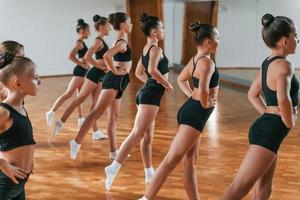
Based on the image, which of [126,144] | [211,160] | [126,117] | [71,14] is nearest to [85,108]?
[126,117]

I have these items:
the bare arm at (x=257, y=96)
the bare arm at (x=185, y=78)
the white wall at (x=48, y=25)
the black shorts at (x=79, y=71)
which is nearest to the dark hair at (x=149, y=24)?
the bare arm at (x=185, y=78)

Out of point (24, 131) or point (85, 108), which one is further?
point (85, 108)

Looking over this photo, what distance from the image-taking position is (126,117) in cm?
711

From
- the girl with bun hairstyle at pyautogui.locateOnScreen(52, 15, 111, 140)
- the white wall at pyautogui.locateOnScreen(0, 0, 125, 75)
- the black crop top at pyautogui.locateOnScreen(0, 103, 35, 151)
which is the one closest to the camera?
the black crop top at pyautogui.locateOnScreen(0, 103, 35, 151)

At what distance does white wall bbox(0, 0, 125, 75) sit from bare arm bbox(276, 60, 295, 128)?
9755mm

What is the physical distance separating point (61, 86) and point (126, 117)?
377cm

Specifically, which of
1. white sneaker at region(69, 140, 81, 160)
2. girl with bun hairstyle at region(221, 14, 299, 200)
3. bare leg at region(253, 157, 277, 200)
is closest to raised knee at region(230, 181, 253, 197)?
girl with bun hairstyle at region(221, 14, 299, 200)

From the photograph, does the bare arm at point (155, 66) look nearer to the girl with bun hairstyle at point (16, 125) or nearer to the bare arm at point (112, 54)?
the bare arm at point (112, 54)

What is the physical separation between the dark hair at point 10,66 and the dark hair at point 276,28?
51.7 inches

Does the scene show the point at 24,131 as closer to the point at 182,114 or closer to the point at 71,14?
the point at 182,114

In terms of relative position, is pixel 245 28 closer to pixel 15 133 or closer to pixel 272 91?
pixel 272 91

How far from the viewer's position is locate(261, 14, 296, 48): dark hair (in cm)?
271

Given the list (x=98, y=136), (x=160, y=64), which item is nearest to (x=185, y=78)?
(x=160, y=64)

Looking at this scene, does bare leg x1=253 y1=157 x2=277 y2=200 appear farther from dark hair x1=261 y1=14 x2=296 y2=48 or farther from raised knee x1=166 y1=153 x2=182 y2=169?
dark hair x1=261 y1=14 x2=296 y2=48
